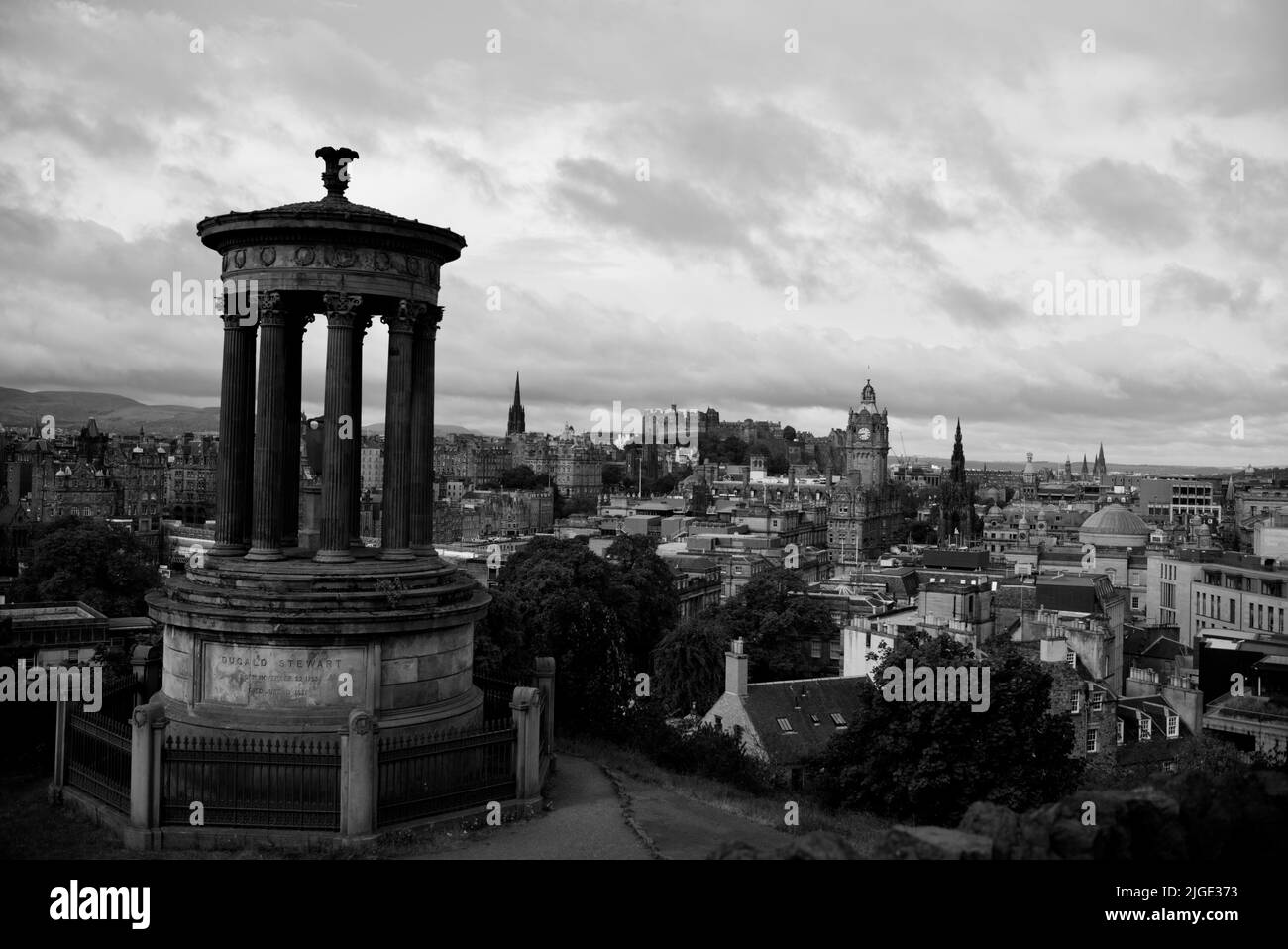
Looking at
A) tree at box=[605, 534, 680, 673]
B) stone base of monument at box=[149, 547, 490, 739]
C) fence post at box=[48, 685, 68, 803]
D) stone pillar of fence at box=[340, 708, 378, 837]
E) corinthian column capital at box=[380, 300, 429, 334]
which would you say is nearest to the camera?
stone pillar of fence at box=[340, 708, 378, 837]

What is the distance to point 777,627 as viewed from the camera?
7125 cm

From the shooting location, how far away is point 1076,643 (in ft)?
173

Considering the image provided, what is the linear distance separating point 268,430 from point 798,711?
32.2 metres

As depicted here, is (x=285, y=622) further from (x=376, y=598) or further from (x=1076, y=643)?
(x=1076, y=643)

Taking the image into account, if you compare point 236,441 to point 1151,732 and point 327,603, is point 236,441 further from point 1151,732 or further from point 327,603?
point 1151,732

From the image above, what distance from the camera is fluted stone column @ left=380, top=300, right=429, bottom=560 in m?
20.6

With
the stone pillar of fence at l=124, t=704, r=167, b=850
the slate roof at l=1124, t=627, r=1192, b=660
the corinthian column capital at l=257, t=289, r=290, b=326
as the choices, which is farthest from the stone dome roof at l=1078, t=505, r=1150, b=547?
the stone pillar of fence at l=124, t=704, r=167, b=850

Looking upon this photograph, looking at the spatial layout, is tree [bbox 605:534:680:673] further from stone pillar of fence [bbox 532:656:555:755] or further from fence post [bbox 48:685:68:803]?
fence post [bbox 48:685:68:803]

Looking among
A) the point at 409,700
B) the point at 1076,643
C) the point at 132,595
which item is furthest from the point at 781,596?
the point at 409,700

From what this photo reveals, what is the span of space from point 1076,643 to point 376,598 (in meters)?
41.9

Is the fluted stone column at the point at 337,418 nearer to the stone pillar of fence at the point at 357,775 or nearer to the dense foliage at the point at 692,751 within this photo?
the stone pillar of fence at the point at 357,775

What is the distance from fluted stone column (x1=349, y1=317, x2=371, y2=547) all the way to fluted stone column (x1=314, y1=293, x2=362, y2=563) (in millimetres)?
307

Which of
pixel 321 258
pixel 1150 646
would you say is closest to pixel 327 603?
pixel 321 258

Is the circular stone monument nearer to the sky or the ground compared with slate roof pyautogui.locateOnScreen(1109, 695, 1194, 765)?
nearer to the sky
